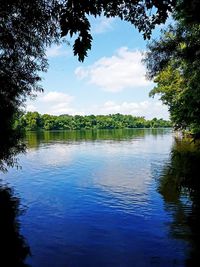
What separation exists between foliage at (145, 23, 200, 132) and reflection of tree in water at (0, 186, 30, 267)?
10536 millimetres

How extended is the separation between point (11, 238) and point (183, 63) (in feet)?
61.4

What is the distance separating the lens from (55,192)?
27578 millimetres

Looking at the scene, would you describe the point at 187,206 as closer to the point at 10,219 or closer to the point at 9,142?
the point at 10,219

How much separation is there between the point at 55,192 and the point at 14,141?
20.9ft

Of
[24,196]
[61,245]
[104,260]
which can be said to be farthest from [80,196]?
[104,260]

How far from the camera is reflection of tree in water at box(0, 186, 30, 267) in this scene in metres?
13.9

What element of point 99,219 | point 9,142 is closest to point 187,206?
point 99,219

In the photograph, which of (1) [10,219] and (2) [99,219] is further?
(2) [99,219]

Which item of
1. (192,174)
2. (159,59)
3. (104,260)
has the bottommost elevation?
(104,260)

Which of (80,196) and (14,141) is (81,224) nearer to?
(80,196)

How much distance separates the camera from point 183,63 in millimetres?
25234

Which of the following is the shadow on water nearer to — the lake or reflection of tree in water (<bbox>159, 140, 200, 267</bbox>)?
the lake

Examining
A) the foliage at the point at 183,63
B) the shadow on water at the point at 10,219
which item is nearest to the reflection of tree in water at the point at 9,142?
the shadow on water at the point at 10,219

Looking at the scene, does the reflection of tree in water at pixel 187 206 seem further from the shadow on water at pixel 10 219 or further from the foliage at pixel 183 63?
the shadow on water at pixel 10 219
